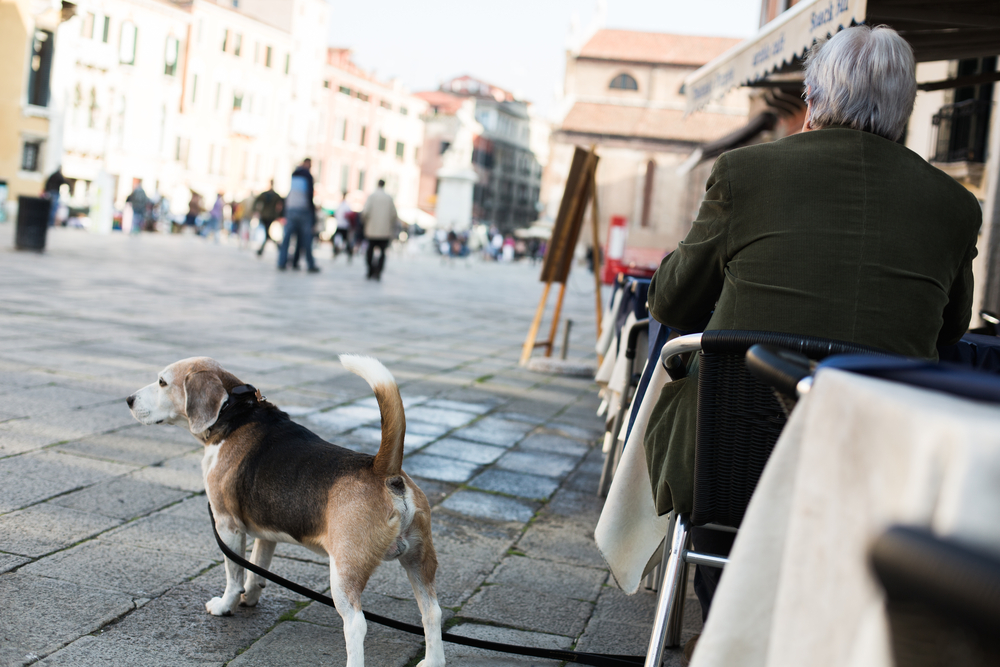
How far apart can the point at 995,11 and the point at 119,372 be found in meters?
5.43

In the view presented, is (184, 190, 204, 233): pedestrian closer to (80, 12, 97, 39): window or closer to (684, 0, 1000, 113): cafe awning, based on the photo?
(80, 12, 97, 39): window

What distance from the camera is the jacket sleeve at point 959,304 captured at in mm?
2324

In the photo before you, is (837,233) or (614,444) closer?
(837,233)

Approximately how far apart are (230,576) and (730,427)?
5.01 feet

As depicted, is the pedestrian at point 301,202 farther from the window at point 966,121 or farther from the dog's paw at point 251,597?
the dog's paw at point 251,597

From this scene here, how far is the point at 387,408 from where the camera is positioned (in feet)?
7.62

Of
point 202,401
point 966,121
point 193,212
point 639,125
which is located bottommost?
point 202,401

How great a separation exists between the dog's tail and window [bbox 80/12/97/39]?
50.1m

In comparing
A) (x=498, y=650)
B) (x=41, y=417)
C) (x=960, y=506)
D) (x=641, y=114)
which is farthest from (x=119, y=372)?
(x=641, y=114)

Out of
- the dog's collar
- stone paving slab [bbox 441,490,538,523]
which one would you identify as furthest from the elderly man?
stone paving slab [bbox 441,490,538,523]

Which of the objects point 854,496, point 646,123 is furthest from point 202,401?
point 646,123

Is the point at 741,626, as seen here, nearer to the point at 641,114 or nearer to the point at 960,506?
the point at 960,506

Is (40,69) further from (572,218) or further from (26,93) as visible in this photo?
(572,218)

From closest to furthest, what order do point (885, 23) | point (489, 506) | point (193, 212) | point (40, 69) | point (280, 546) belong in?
point (280, 546) → point (489, 506) → point (885, 23) → point (40, 69) → point (193, 212)
